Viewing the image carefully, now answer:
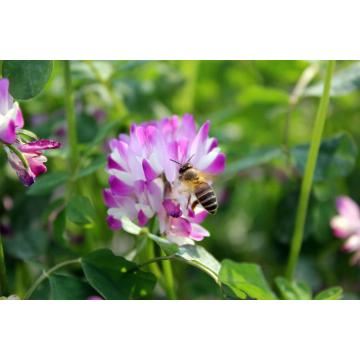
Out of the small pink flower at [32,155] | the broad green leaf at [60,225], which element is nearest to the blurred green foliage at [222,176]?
the broad green leaf at [60,225]

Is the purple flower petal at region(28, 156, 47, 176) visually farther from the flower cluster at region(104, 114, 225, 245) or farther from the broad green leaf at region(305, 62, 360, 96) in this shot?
the broad green leaf at region(305, 62, 360, 96)

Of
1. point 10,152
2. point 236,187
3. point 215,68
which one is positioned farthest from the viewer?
point 215,68

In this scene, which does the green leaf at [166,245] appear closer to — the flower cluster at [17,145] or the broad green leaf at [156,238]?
the broad green leaf at [156,238]

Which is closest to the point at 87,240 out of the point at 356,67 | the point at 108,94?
the point at 108,94

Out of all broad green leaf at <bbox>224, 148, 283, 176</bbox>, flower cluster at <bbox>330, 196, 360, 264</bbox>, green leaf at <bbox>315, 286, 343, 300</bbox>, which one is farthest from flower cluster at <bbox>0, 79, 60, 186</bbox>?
flower cluster at <bbox>330, 196, 360, 264</bbox>

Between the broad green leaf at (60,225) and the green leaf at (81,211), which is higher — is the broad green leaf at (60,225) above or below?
below

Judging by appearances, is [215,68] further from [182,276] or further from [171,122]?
[171,122]
